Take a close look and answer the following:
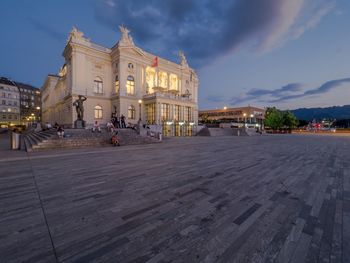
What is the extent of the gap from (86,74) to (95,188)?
30.5m

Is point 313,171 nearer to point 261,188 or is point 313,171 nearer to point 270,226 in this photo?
point 261,188

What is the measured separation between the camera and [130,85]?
3303cm

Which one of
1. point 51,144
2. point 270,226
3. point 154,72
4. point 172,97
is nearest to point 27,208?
point 270,226

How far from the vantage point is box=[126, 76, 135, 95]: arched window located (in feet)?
107

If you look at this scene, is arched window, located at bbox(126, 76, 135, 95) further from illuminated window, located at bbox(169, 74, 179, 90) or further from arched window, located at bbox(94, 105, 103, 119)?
illuminated window, located at bbox(169, 74, 179, 90)

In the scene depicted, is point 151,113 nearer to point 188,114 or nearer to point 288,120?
point 188,114

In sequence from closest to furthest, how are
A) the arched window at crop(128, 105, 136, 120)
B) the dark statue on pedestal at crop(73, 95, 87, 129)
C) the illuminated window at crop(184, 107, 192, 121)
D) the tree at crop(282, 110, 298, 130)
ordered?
the dark statue on pedestal at crop(73, 95, 87, 129) < the arched window at crop(128, 105, 136, 120) < the illuminated window at crop(184, 107, 192, 121) < the tree at crop(282, 110, 298, 130)

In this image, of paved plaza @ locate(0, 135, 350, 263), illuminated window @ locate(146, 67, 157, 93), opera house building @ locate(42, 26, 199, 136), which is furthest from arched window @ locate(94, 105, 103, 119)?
paved plaza @ locate(0, 135, 350, 263)

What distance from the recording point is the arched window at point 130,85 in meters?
32.6

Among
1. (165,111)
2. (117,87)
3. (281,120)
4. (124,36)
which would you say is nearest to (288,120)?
(281,120)

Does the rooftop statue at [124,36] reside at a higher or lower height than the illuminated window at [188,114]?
higher

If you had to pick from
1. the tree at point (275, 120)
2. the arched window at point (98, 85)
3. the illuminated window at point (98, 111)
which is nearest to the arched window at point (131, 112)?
the illuminated window at point (98, 111)

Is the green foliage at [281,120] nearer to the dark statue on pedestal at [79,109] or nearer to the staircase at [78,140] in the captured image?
the staircase at [78,140]

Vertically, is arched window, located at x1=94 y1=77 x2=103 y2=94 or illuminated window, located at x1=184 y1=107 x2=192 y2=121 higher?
arched window, located at x1=94 y1=77 x2=103 y2=94
